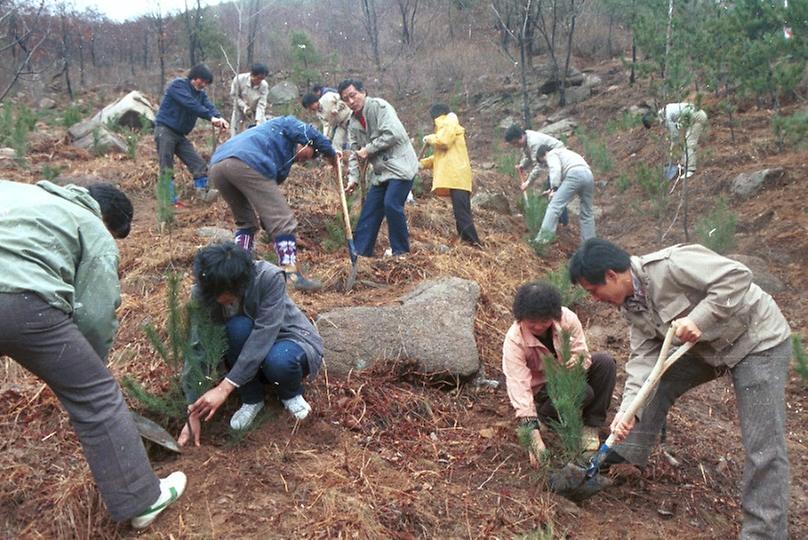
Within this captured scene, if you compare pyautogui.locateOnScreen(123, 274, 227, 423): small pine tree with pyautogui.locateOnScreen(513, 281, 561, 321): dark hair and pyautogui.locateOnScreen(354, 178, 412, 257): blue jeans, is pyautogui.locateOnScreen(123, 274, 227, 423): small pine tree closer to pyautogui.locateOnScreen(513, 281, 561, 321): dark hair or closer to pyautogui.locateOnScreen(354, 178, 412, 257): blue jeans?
pyautogui.locateOnScreen(513, 281, 561, 321): dark hair

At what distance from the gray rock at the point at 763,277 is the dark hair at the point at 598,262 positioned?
3.99 meters

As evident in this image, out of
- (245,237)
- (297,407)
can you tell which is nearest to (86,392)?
(297,407)

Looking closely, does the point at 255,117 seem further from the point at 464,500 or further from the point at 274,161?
the point at 464,500

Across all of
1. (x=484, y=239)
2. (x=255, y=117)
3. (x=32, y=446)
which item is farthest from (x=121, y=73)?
(x=32, y=446)

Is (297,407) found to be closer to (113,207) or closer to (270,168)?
(113,207)

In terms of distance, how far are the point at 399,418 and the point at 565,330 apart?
102cm

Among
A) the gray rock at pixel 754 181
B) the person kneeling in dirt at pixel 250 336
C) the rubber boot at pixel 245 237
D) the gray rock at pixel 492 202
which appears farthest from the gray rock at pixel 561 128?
the person kneeling in dirt at pixel 250 336

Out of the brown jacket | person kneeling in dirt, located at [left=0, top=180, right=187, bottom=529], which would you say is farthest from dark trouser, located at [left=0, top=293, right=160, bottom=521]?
the brown jacket

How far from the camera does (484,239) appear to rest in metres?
6.99

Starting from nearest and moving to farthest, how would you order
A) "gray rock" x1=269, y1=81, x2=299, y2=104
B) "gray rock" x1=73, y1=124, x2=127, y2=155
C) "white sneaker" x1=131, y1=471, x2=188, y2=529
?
"white sneaker" x1=131, y1=471, x2=188, y2=529
"gray rock" x1=73, y1=124, x2=127, y2=155
"gray rock" x1=269, y1=81, x2=299, y2=104

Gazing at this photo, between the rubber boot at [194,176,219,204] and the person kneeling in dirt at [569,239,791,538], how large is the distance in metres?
5.24

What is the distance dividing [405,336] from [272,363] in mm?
1160

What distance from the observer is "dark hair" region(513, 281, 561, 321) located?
3000 mm

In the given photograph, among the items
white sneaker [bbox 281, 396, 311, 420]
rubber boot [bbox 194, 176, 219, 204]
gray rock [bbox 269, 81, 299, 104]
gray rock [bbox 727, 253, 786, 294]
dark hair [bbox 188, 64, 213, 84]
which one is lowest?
gray rock [bbox 727, 253, 786, 294]
